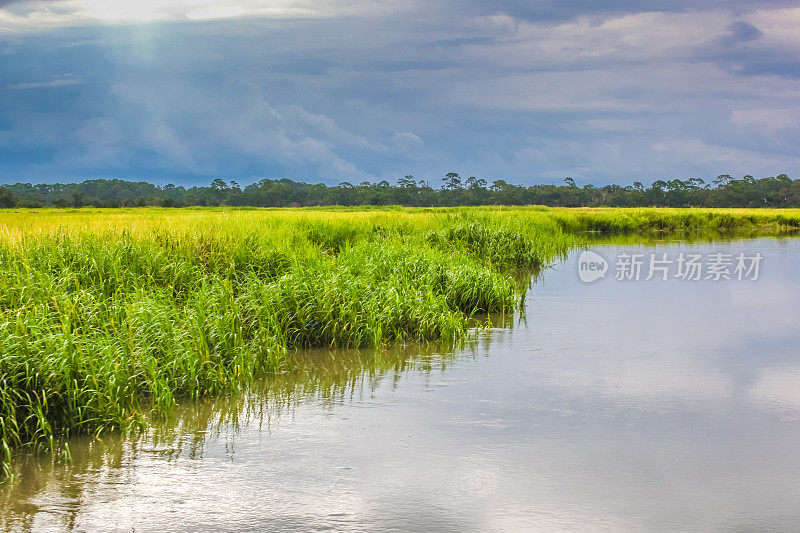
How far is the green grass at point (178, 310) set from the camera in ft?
18.6

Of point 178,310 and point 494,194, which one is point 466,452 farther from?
point 494,194

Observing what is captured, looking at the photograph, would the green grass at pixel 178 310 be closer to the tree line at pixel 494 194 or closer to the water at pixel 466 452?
the water at pixel 466 452

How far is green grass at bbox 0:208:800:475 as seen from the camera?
5676mm

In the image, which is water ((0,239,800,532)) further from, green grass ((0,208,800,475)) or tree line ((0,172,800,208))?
tree line ((0,172,800,208))

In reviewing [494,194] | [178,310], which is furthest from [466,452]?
[494,194]

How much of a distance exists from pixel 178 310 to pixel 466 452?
13.0 feet

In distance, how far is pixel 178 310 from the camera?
791cm

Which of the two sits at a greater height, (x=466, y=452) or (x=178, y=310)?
(x=178, y=310)

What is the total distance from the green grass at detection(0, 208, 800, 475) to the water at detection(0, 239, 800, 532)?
13.0 inches

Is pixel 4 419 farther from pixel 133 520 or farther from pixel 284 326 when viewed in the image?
pixel 284 326

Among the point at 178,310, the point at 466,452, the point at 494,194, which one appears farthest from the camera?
the point at 494,194

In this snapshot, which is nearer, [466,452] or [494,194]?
[466,452]

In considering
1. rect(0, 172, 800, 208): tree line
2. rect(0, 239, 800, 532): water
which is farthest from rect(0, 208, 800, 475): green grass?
rect(0, 172, 800, 208): tree line

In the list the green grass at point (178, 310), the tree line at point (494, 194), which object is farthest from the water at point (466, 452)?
the tree line at point (494, 194)
